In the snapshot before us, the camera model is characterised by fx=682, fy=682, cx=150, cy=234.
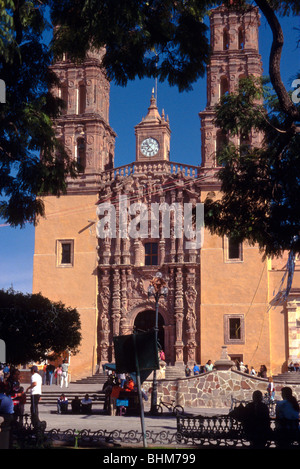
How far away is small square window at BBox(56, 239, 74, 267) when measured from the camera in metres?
31.9

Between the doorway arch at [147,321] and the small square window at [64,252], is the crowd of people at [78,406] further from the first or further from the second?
the small square window at [64,252]

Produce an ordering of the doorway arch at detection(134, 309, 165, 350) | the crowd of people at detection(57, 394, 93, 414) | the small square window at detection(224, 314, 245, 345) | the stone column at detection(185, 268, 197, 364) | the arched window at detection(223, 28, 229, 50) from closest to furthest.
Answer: the crowd of people at detection(57, 394, 93, 414)
the small square window at detection(224, 314, 245, 345)
the stone column at detection(185, 268, 197, 364)
the doorway arch at detection(134, 309, 165, 350)
the arched window at detection(223, 28, 229, 50)

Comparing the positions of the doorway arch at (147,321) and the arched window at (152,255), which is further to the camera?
the arched window at (152,255)

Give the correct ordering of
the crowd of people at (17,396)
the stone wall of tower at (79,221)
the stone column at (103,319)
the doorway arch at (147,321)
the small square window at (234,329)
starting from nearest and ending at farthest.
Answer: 1. the crowd of people at (17,396)
2. the small square window at (234,329)
3. the stone column at (103,319)
4. the stone wall of tower at (79,221)
5. the doorway arch at (147,321)

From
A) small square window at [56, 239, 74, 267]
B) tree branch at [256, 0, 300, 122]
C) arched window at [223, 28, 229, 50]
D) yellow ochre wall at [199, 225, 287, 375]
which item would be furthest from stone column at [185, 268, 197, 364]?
tree branch at [256, 0, 300, 122]

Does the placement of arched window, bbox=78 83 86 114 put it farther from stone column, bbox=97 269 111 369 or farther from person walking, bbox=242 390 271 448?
person walking, bbox=242 390 271 448

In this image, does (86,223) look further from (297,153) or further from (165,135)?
(297,153)

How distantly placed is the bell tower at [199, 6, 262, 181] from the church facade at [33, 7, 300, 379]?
0.05 metres

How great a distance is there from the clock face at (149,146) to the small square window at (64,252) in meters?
5.56

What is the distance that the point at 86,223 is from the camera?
31906 mm

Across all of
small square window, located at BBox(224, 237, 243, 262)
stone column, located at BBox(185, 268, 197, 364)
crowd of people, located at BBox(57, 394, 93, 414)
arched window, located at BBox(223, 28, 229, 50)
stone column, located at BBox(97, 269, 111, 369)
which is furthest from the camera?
arched window, located at BBox(223, 28, 229, 50)

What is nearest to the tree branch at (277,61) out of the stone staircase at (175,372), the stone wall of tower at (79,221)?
the stone staircase at (175,372)

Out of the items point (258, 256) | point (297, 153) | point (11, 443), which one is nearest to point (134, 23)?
point (297, 153)

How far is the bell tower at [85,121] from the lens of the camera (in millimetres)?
32531
